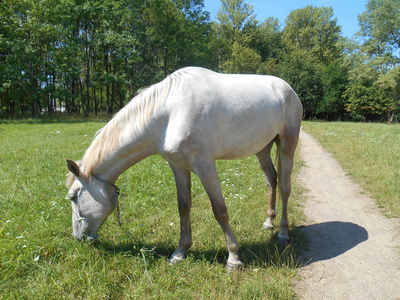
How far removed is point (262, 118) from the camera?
280cm

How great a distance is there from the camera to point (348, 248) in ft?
10.5

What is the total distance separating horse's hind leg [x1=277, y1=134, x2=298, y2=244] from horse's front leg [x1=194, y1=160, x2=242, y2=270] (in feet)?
3.06

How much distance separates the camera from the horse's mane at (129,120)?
250 centimetres

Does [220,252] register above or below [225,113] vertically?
below

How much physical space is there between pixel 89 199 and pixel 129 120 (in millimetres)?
880

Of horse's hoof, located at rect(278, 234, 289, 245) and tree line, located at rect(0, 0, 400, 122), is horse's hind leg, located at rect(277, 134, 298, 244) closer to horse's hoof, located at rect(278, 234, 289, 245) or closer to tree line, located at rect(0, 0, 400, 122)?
horse's hoof, located at rect(278, 234, 289, 245)

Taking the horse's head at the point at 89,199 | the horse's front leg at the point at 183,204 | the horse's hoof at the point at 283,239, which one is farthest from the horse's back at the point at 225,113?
the horse's hoof at the point at 283,239

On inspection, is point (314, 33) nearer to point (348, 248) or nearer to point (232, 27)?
point (232, 27)

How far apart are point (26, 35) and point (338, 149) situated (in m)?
25.0

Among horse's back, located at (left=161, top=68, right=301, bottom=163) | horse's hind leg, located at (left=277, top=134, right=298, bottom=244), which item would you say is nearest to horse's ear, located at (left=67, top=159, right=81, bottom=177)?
horse's back, located at (left=161, top=68, right=301, bottom=163)

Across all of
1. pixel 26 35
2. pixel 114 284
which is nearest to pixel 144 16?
pixel 26 35

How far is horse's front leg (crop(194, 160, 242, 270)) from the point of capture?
247 centimetres

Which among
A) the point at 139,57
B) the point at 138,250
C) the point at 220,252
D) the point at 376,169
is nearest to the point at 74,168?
the point at 138,250

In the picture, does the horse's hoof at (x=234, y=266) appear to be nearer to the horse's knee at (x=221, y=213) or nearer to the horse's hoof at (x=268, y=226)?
the horse's knee at (x=221, y=213)
